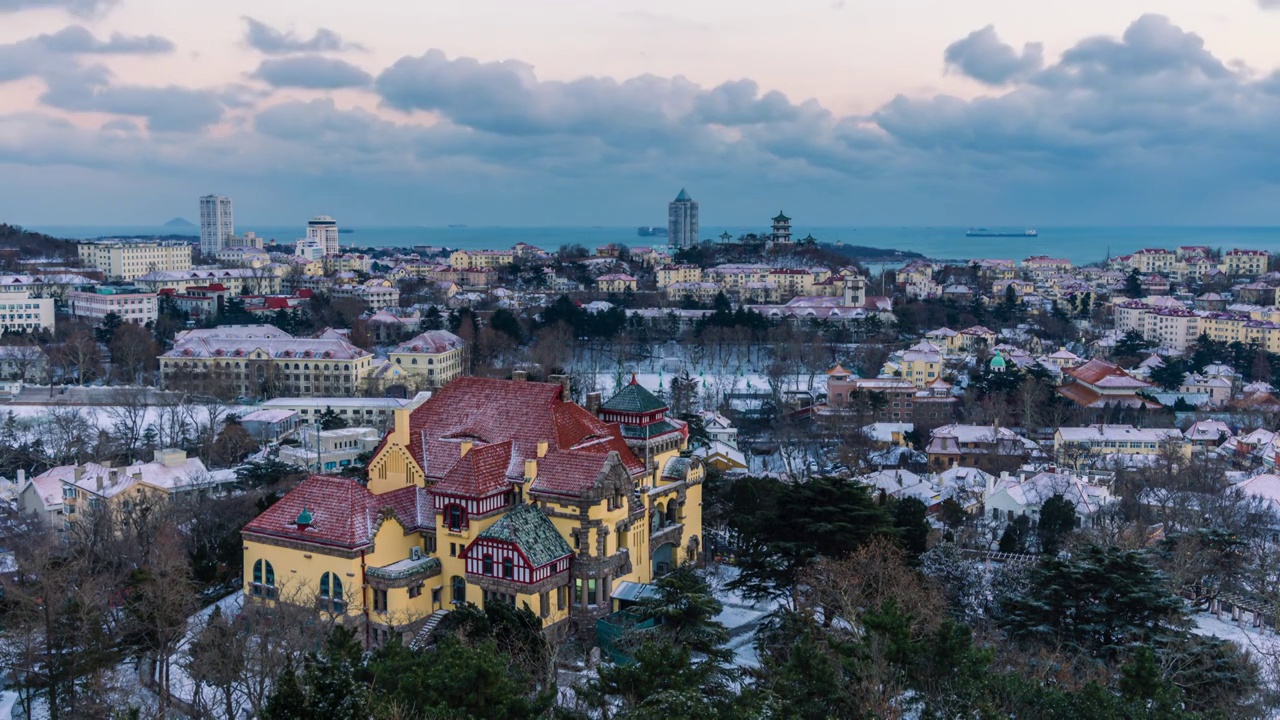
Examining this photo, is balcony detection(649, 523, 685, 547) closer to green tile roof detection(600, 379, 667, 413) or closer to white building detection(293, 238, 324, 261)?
green tile roof detection(600, 379, 667, 413)

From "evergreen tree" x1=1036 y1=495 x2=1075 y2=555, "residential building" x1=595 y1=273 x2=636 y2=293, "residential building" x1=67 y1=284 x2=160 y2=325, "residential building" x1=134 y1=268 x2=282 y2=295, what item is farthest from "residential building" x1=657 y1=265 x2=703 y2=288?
"evergreen tree" x1=1036 y1=495 x2=1075 y2=555

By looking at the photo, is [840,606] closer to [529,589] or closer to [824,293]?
[529,589]

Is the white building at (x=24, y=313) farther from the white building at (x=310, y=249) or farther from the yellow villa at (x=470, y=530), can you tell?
the white building at (x=310, y=249)

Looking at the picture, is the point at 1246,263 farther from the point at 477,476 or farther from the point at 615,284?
the point at 477,476

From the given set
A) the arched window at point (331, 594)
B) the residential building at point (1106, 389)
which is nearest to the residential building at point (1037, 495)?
the residential building at point (1106, 389)

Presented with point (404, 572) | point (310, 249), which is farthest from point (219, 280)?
point (404, 572)

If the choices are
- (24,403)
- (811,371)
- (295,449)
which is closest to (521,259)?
(811,371)
